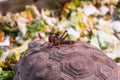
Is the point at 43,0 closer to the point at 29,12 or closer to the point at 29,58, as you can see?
the point at 29,12

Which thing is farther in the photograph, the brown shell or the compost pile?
the compost pile

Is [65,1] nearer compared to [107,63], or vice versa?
[107,63]

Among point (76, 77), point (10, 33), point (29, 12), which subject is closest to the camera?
point (76, 77)

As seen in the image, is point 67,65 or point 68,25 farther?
point 68,25

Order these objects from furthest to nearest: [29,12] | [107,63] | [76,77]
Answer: [29,12], [107,63], [76,77]

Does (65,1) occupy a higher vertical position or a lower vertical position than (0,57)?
higher

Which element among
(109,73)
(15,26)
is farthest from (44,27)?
(109,73)
